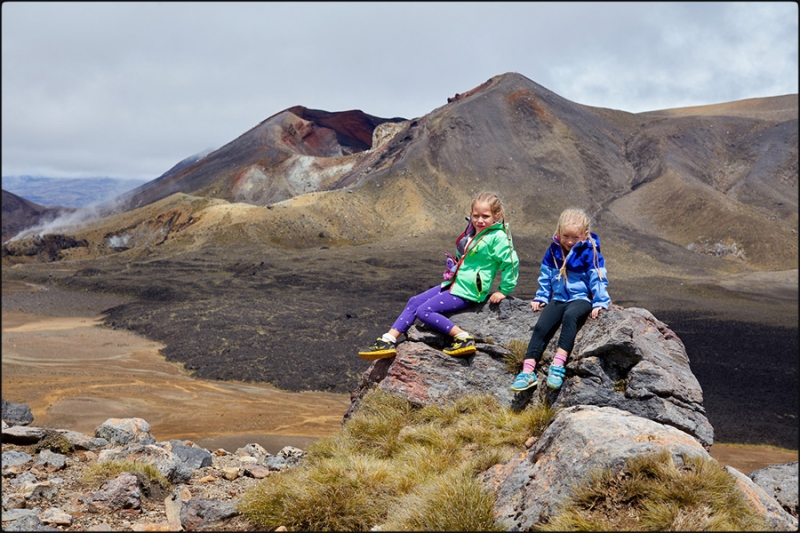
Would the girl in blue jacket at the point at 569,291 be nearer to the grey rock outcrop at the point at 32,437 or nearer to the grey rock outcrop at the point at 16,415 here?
the grey rock outcrop at the point at 32,437

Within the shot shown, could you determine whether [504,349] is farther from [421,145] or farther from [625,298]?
[421,145]

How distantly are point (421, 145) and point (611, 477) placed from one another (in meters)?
67.5

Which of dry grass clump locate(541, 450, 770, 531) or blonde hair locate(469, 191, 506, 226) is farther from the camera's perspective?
blonde hair locate(469, 191, 506, 226)

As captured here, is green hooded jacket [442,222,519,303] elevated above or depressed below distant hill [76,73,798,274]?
below

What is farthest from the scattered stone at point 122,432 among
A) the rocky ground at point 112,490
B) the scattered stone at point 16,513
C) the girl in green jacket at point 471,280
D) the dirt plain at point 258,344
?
the girl in green jacket at point 471,280

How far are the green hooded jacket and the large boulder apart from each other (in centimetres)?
24

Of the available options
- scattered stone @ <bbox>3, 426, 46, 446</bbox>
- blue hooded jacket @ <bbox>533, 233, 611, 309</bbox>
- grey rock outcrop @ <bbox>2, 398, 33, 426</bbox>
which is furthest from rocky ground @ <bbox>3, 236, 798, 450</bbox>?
blue hooded jacket @ <bbox>533, 233, 611, 309</bbox>

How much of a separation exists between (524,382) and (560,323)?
58 cm

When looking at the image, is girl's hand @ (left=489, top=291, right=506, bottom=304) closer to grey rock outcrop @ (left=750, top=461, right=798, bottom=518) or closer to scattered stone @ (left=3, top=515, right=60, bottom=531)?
scattered stone @ (left=3, top=515, right=60, bottom=531)

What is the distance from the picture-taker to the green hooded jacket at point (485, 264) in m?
4.73

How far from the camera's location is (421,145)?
2677 inches

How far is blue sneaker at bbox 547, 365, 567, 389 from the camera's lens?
3.91 metres

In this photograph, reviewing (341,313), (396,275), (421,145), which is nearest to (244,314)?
(341,313)

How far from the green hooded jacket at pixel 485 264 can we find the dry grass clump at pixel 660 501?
86.7 inches
